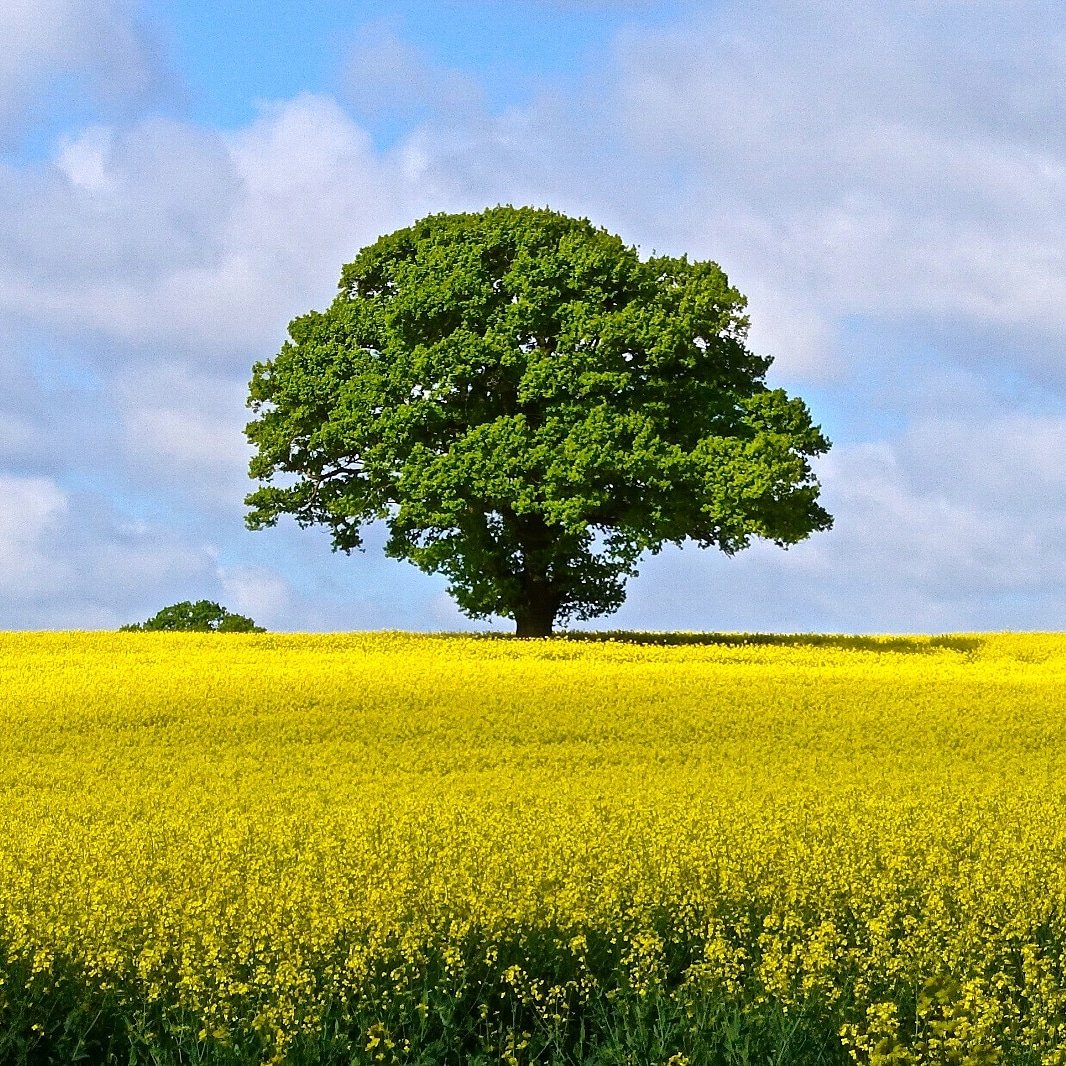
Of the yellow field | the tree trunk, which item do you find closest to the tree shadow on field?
the tree trunk

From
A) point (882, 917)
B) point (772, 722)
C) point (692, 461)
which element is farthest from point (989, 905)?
point (692, 461)

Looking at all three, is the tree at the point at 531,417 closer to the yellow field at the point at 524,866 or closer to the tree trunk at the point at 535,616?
the tree trunk at the point at 535,616

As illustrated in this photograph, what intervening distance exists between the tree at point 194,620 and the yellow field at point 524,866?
1747 centimetres

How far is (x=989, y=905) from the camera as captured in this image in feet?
30.1

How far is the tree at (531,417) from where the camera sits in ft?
117

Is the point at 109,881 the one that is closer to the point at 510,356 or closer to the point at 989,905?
the point at 989,905

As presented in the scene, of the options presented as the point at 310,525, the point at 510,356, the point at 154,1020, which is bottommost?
the point at 154,1020

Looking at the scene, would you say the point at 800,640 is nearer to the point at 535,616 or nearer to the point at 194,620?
the point at 535,616

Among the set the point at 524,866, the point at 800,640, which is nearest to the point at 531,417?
the point at 800,640

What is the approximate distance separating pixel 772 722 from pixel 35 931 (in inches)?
610

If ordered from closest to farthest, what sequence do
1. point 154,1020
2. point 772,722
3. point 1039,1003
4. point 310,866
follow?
point 1039,1003, point 154,1020, point 310,866, point 772,722

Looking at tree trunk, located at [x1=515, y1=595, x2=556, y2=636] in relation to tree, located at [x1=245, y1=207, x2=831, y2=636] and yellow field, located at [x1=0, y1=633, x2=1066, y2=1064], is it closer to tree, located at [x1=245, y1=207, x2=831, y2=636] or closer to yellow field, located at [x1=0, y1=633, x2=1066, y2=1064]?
tree, located at [x1=245, y1=207, x2=831, y2=636]

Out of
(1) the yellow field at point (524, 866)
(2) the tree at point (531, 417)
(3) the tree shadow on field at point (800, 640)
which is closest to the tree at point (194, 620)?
(2) the tree at point (531, 417)

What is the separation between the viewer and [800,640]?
42281 millimetres
